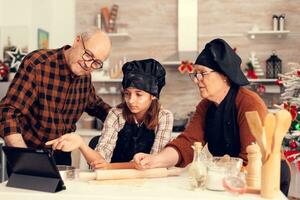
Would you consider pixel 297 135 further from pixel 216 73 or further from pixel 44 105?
pixel 44 105

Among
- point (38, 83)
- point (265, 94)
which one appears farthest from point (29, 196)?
point (265, 94)

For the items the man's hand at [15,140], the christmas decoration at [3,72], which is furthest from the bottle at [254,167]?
the christmas decoration at [3,72]

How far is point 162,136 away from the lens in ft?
7.80

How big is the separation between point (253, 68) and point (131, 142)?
8.84 ft

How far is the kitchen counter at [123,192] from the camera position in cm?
152

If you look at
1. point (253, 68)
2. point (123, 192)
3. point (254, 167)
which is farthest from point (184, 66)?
point (123, 192)

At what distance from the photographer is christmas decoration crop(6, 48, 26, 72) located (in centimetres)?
427

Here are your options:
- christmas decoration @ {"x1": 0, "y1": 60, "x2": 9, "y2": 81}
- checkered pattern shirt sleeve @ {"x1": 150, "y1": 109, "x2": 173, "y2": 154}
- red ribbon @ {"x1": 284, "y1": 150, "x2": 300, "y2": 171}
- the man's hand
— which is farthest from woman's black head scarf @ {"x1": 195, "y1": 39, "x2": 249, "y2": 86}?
christmas decoration @ {"x1": 0, "y1": 60, "x2": 9, "y2": 81}

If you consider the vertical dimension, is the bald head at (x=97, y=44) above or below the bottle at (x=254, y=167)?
above

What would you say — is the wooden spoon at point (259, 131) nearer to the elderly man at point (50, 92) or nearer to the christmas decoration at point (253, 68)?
the elderly man at point (50, 92)

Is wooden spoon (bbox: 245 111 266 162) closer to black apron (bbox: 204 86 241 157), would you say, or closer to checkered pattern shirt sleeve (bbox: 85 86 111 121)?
black apron (bbox: 204 86 241 157)

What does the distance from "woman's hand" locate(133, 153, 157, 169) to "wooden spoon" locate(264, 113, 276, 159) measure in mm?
577

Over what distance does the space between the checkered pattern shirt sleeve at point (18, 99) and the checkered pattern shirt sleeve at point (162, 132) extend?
0.69 metres

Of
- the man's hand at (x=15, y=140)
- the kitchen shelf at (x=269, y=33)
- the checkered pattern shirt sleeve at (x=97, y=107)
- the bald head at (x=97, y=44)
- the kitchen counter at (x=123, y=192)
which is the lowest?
the kitchen counter at (x=123, y=192)
